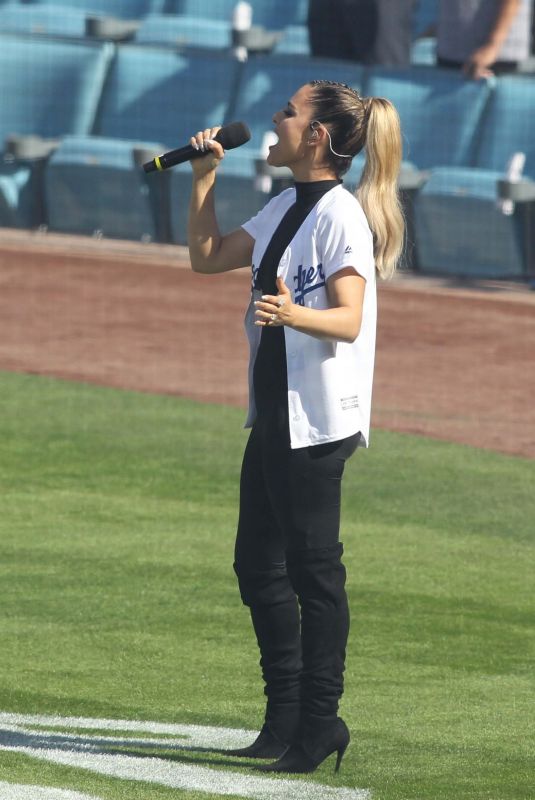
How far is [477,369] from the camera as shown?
11961 mm

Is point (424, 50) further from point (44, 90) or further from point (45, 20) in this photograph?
point (45, 20)

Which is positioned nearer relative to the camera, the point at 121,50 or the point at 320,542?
the point at 320,542

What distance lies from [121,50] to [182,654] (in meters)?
12.3

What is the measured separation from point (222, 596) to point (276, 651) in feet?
6.68

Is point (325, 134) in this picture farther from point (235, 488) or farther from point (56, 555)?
point (235, 488)

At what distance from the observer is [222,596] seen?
668 cm

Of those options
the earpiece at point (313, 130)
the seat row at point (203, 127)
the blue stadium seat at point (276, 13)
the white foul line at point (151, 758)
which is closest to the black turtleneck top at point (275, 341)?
the earpiece at point (313, 130)

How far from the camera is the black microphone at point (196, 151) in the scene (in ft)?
14.8

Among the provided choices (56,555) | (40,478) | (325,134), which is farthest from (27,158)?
(325,134)

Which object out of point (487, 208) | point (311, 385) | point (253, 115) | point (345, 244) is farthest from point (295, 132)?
point (253, 115)

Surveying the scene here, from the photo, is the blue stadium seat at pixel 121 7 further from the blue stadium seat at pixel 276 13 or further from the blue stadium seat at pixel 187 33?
the blue stadium seat at pixel 187 33

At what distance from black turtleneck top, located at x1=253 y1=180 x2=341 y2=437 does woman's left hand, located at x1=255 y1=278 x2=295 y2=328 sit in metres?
0.36

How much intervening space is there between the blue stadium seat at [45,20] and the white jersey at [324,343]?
15349mm

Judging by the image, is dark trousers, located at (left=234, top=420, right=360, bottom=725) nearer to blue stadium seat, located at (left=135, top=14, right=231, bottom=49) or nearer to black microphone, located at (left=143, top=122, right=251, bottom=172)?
black microphone, located at (left=143, top=122, right=251, bottom=172)
